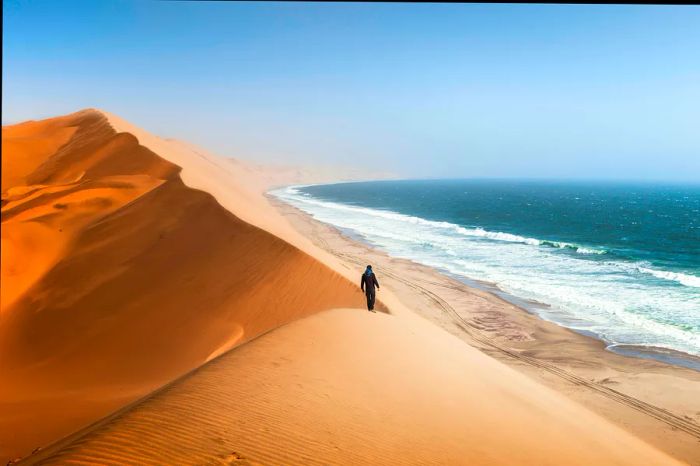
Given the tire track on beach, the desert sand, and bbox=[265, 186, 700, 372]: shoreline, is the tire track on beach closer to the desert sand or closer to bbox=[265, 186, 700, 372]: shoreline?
the desert sand

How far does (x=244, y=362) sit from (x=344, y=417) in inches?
76.8

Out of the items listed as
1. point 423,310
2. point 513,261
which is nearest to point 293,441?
Result: point 423,310

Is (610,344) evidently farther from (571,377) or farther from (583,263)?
(583,263)

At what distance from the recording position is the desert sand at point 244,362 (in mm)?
4922

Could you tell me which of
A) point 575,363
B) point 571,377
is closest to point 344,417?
point 571,377

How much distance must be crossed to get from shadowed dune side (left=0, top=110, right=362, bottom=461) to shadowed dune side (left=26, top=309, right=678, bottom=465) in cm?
350

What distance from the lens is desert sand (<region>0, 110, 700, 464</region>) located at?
492cm

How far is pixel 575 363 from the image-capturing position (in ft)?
43.8

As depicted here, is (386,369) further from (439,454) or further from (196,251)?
(196,251)

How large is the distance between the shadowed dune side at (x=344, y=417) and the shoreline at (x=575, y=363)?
2.36 m

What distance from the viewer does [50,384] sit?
10422 millimetres

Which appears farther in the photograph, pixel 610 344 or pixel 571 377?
pixel 610 344

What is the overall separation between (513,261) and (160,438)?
28.1 metres

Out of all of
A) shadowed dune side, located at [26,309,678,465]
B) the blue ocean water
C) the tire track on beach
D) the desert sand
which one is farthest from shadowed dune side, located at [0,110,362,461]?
the blue ocean water
